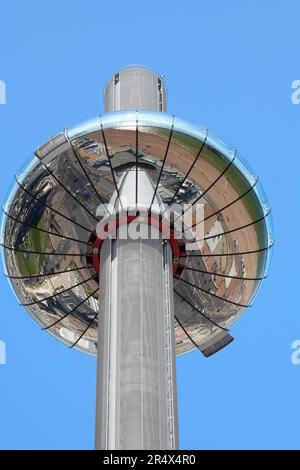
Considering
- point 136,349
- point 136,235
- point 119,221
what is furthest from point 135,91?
point 136,349

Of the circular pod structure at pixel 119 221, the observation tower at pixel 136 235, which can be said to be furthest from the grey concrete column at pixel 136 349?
the circular pod structure at pixel 119 221

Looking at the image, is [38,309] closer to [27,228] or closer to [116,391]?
[27,228]

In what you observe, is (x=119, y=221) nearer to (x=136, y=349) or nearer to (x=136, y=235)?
(x=136, y=235)

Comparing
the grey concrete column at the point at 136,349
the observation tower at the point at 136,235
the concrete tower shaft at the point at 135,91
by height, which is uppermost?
the concrete tower shaft at the point at 135,91

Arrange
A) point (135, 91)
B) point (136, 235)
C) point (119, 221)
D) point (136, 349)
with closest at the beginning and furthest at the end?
1. point (136, 349)
2. point (136, 235)
3. point (119, 221)
4. point (135, 91)

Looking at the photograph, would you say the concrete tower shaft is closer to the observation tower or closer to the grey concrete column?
the observation tower

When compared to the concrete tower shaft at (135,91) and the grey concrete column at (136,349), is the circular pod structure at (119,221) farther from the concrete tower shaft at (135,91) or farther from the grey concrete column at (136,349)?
the concrete tower shaft at (135,91)
